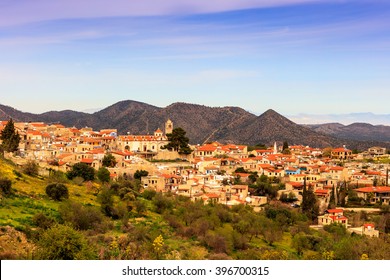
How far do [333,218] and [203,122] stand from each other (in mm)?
64408

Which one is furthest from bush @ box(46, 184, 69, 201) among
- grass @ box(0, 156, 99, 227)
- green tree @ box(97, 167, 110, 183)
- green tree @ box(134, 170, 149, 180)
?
green tree @ box(134, 170, 149, 180)

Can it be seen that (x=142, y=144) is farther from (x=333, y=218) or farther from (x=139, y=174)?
(x=333, y=218)

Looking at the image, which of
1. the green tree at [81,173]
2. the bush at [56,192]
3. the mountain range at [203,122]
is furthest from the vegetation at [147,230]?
the mountain range at [203,122]

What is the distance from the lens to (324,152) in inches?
2197

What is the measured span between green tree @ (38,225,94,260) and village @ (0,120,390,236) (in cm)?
1642

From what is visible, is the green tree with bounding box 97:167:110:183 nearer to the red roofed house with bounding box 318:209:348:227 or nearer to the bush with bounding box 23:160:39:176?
the bush with bounding box 23:160:39:176

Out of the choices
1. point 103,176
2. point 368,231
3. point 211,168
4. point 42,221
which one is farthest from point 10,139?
point 368,231

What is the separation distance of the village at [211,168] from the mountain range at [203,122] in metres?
28.4

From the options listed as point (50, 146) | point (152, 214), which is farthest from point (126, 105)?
point (152, 214)

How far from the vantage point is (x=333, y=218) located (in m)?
29.4

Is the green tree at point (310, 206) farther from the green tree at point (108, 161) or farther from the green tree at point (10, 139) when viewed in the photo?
the green tree at point (10, 139)

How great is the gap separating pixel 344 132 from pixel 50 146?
107 m

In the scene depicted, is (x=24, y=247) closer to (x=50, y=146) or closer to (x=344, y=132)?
(x=50, y=146)

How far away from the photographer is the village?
1282 inches
